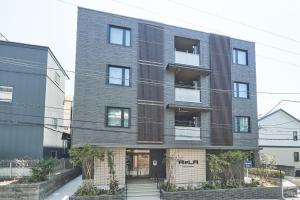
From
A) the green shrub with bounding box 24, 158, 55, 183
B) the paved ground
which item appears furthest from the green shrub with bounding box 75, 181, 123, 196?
the green shrub with bounding box 24, 158, 55, 183

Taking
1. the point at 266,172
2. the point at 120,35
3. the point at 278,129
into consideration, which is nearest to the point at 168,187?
the point at 266,172

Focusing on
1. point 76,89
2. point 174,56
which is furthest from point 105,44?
point 174,56

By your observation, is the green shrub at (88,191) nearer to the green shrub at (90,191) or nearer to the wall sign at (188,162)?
the green shrub at (90,191)

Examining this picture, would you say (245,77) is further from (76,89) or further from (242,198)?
(76,89)

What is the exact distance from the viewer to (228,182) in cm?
1778

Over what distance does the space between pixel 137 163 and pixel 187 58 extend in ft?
28.8

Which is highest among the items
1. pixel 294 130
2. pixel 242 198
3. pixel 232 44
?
pixel 232 44

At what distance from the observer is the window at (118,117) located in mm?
18719

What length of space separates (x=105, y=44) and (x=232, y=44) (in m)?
11.0

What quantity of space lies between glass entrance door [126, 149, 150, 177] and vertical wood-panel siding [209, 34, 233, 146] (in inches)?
207

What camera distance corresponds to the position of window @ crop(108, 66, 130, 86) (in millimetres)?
19281

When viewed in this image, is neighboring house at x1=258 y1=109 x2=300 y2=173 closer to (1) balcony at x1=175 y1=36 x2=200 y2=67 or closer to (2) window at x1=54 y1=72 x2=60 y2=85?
(1) balcony at x1=175 y1=36 x2=200 y2=67

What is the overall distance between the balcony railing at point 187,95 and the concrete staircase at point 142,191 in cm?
650

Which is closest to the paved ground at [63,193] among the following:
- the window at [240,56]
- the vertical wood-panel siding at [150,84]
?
the vertical wood-panel siding at [150,84]
